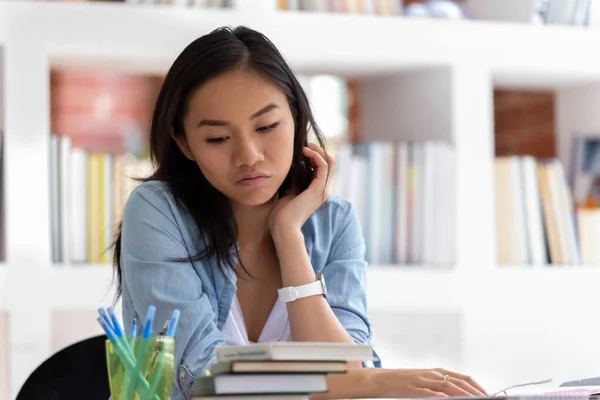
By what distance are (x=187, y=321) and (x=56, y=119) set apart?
14.3 ft

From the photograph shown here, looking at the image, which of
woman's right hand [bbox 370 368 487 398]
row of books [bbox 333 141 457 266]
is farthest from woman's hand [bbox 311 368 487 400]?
row of books [bbox 333 141 457 266]

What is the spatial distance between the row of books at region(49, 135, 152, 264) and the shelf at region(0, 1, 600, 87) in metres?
0.26

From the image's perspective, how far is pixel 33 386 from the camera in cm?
165

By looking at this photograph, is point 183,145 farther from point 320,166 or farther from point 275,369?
point 275,369

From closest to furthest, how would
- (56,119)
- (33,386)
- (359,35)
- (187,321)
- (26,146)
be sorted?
(187,321)
(33,386)
(26,146)
(359,35)
(56,119)

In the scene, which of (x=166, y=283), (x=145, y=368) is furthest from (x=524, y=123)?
(x=145, y=368)

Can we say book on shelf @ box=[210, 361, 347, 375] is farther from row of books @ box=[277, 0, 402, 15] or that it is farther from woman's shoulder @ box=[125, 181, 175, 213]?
row of books @ box=[277, 0, 402, 15]

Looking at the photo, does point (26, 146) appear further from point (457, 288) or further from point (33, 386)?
point (457, 288)

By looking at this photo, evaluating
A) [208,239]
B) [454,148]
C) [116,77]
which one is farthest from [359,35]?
[116,77]

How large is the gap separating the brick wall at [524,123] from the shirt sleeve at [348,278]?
1613mm

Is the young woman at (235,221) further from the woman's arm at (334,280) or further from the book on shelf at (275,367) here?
the book on shelf at (275,367)

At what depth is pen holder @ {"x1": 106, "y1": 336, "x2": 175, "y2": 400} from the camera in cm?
118

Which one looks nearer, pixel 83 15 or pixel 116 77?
pixel 83 15

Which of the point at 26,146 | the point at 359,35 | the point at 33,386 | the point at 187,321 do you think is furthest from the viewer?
the point at 359,35
